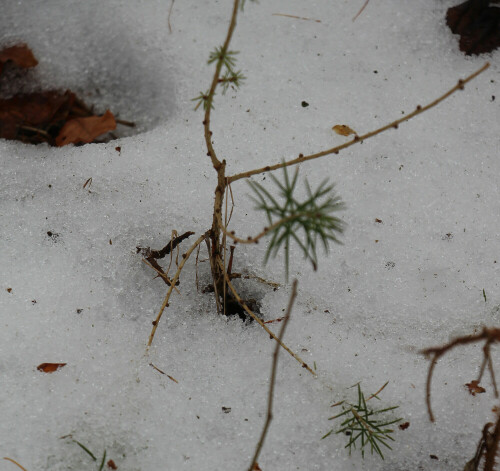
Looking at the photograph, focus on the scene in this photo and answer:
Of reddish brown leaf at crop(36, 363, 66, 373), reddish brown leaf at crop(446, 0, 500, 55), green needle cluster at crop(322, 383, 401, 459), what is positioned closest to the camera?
green needle cluster at crop(322, 383, 401, 459)

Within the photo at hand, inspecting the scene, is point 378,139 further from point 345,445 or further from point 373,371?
point 345,445

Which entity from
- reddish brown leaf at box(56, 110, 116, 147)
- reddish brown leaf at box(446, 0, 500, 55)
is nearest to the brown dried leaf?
reddish brown leaf at box(446, 0, 500, 55)

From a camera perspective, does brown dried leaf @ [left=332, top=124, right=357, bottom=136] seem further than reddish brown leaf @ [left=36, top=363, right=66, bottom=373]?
Yes

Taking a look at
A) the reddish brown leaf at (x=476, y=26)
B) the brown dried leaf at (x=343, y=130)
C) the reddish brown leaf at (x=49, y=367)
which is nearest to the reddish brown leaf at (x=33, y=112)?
the reddish brown leaf at (x=49, y=367)

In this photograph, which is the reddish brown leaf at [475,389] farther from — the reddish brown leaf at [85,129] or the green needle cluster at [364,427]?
the reddish brown leaf at [85,129]

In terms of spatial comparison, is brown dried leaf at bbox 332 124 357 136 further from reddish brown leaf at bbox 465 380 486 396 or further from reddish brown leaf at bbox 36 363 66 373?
reddish brown leaf at bbox 36 363 66 373

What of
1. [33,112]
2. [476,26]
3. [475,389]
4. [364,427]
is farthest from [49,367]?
[476,26]

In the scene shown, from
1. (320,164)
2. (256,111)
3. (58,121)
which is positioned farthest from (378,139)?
(58,121)
